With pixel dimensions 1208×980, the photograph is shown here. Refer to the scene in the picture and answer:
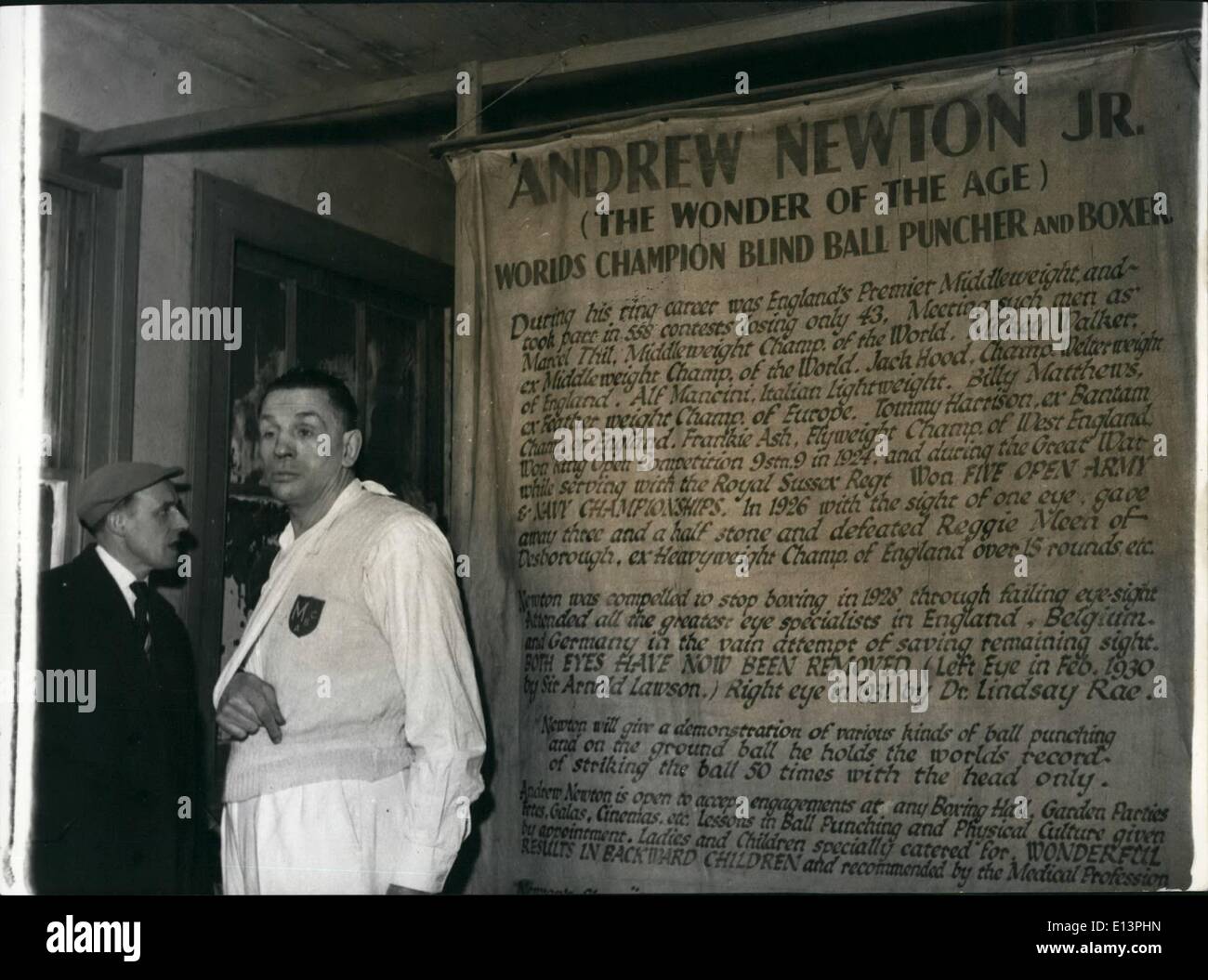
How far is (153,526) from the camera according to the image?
2.96m

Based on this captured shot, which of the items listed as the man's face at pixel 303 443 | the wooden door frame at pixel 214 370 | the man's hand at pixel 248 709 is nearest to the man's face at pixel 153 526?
the wooden door frame at pixel 214 370

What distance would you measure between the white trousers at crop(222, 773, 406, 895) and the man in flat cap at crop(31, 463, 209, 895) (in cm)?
37

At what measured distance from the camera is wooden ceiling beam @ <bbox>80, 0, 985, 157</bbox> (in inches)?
93.4

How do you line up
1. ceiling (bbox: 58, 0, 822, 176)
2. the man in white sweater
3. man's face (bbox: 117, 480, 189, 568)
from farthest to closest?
ceiling (bbox: 58, 0, 822, 176)
man's face (bbox: 117, 480, 189, 568)
the man in white sweater

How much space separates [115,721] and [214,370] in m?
1.00

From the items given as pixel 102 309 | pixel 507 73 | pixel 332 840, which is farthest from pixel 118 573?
pixel 507 73

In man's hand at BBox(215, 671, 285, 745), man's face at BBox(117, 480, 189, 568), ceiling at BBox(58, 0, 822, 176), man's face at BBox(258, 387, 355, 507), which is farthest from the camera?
ceiling at BBox(58, 0, 822, 176)

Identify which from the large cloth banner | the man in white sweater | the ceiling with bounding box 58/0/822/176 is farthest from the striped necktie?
the ceiling with bounding box 58/0/822/176

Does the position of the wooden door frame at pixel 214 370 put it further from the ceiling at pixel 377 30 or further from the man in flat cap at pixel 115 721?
the ceiling at pixel 377 30

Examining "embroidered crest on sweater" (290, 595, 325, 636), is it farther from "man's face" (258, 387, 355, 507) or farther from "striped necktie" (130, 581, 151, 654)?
"striped necktie" (130, 581, 151, 654)

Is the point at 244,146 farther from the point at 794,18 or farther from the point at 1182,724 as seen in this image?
the point at 1182,724

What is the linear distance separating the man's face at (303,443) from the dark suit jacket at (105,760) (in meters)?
0.49

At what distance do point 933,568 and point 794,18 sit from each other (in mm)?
1115
